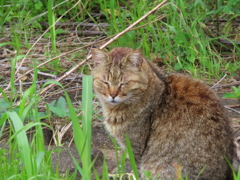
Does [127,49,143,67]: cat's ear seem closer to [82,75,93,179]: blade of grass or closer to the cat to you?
the cat

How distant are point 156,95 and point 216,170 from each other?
687 millimetres

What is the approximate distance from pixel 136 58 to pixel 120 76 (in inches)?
6.8

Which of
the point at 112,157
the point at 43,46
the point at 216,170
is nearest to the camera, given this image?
the point at 216,170

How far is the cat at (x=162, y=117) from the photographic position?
115 inches

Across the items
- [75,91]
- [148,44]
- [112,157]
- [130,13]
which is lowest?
[112,157]

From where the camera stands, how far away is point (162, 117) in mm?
3135

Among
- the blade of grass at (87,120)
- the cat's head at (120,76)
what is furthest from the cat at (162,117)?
the blade of grass at (87,120)

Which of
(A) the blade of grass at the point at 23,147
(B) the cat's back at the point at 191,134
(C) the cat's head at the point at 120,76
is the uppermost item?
(C) the cat's head at the point at 120,76

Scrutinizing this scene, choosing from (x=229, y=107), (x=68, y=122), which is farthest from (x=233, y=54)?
(x=68, y=122)

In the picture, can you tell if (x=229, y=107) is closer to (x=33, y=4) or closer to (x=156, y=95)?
(x=156, y=95)

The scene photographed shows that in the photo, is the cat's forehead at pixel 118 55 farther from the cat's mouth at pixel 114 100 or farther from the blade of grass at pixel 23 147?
the blade of grass at pixel 23 147

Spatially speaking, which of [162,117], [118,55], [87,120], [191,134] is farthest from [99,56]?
[87,120]

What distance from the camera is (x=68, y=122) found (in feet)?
13.2

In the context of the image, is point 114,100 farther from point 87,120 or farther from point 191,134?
point 87,120
